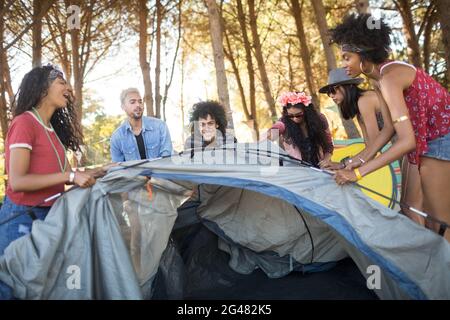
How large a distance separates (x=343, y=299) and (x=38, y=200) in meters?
2.01

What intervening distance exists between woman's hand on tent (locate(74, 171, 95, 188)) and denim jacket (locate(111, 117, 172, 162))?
5.57 feet

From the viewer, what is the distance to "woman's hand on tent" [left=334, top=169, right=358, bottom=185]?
2271 millimetres

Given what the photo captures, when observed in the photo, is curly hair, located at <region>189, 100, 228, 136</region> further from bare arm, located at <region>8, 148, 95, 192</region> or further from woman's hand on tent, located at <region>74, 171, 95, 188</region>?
bare arm, located at <region>8, 148, 95, 192</region>

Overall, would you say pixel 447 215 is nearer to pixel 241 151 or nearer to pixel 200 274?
pixel 241 151

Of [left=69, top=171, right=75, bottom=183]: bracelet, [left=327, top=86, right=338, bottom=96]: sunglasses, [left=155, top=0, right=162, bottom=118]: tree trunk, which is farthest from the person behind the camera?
[left=155, top=0, right=162, bottom=118]: tree trunk

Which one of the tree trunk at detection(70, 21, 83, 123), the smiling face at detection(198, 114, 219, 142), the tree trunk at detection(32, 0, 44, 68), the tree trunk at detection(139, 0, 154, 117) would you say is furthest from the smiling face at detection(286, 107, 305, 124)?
the tree trunk at detection(70, 21, 83, 123)

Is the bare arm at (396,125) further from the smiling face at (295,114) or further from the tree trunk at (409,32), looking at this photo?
the tree trunk at (409,32)

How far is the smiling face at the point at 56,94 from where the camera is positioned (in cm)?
244

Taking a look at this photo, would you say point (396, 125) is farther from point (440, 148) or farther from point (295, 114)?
point (295, 114)

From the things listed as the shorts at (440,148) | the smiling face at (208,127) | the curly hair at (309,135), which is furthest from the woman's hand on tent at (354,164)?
the smiling face at (208,127)

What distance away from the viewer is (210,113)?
13.7ft

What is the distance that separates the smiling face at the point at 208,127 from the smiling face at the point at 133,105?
0.59m

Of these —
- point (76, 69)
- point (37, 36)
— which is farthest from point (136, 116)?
point (76, 69)

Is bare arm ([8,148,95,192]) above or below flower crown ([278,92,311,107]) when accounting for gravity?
below
